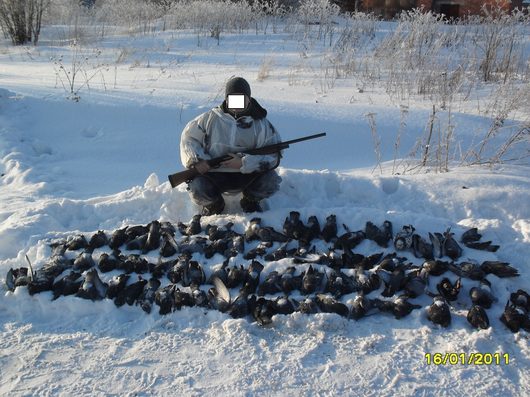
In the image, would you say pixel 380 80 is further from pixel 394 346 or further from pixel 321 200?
pixel 394 346

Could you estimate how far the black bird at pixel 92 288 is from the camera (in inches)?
127

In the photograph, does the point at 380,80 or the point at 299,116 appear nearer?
the point at 299,116

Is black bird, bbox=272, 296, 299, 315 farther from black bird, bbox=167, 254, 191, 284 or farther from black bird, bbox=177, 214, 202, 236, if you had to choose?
black bird, bbox=177, 214, 202, 236

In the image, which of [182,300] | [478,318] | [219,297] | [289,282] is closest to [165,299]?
[182,300]

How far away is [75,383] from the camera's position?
2.57m

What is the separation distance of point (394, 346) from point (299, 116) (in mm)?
4370

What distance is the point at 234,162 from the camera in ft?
13.0

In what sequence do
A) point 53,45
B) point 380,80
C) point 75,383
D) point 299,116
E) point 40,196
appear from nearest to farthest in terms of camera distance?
point 75,383 < point 40,196 < point 299,116 < point 380,80 < point 53,45

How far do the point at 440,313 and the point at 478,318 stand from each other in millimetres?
199

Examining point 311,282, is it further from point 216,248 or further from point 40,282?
point 40,282

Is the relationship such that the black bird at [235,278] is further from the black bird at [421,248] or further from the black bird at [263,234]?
the black bird at [421,248]

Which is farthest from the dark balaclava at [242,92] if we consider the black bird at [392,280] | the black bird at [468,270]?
the black bird at [468,270]

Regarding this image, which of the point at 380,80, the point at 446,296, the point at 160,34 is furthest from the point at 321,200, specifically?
the point at 160,34
